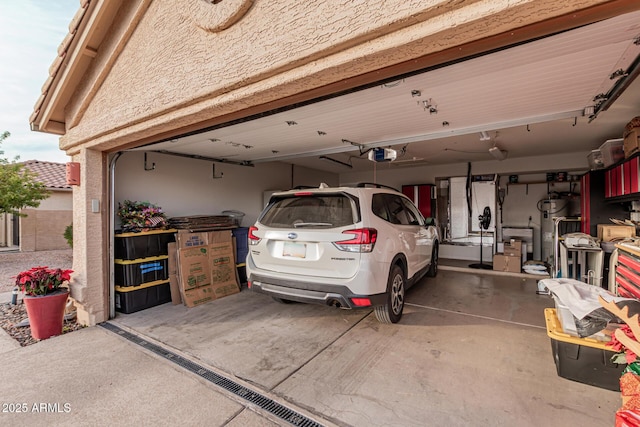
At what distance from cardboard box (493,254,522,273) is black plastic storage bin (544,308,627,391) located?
450 centimetres

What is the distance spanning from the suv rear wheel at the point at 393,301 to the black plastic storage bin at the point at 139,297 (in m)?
3.41

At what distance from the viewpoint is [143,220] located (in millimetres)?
4375

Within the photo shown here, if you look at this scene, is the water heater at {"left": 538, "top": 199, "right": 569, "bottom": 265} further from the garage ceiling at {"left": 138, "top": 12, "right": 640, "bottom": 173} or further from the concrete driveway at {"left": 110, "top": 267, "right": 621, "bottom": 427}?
the concrete driveway at {"left": 110, "top": 267, "right": 621, "bottom": 427}

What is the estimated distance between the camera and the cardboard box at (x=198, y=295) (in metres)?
4.44

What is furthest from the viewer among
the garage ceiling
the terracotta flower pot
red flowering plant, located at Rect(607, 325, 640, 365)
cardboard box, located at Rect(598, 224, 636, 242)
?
cardboard box, located at Rect(598, 224, 636, 242)

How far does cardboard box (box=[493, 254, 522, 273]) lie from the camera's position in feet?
20.6

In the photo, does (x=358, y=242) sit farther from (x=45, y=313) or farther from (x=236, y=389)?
(x=45, y=313)

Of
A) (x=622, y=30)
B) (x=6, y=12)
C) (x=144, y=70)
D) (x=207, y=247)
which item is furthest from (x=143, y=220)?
(x=622, y=30)

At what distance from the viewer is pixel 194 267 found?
15.3ft

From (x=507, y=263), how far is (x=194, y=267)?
6561 millimetres

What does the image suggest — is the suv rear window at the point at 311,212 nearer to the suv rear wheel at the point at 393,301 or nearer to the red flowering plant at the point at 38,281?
the suv rear wheel at the point at 393,301

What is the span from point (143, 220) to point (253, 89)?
3.41m

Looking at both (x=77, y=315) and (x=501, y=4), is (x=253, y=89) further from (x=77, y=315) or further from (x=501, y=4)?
(x=77, y=315)

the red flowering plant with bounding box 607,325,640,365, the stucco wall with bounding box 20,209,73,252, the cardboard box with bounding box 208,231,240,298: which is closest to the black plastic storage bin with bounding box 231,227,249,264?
the cardboard box with bounding box 208,231,240,298
